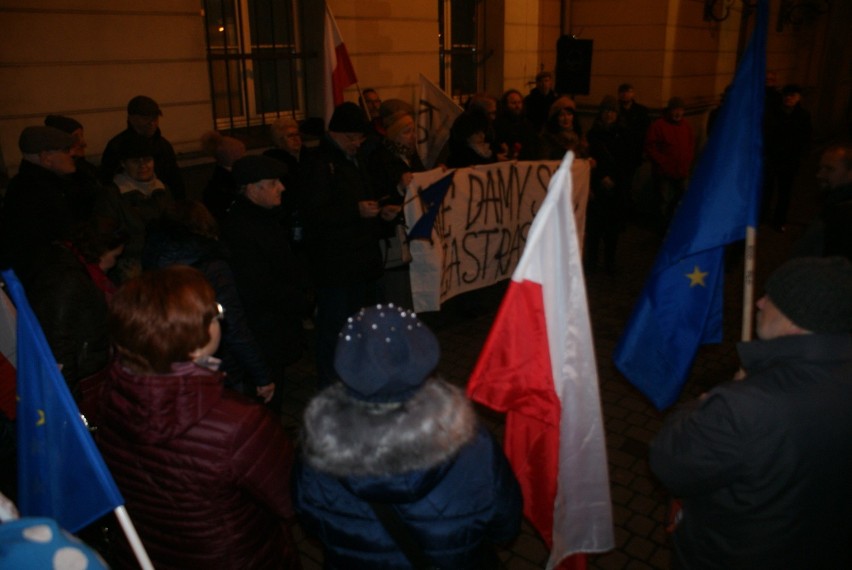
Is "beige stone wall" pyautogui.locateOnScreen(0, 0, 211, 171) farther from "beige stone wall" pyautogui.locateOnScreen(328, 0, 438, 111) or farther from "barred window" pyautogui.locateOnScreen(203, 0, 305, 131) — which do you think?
"beige stone wall" pyautogui.locateOnScreen(328, 0, 438, 111)

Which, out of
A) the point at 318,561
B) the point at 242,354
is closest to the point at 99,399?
the point at 242,354

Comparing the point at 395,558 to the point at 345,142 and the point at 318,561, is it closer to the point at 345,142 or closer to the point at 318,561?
the point at 318,561

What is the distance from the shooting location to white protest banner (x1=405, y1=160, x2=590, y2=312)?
543 cm

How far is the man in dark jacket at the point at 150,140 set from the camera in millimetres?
5473

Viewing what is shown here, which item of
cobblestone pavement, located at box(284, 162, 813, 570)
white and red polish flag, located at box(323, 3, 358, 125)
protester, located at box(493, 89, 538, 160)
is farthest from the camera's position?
protester, located at box(493, 89, 538, 160)

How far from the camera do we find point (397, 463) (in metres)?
1.64

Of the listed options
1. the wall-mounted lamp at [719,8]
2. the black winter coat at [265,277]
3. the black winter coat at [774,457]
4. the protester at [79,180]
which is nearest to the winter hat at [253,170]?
the black winter coat at [265,277]

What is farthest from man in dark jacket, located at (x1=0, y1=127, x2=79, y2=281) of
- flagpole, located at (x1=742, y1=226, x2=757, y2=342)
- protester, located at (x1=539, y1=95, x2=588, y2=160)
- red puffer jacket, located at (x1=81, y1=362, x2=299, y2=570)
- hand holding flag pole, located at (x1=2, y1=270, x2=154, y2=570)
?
protester, located at (x1=539, y1=95, x2=588, y2=160)

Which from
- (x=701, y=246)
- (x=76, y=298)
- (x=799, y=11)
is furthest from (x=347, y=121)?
(x=799, y=11)

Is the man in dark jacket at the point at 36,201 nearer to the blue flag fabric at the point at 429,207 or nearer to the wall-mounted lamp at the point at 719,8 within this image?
the blue flag fabric at the point at 429,207

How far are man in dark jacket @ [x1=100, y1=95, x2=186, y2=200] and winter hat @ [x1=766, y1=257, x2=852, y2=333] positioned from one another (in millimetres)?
4871

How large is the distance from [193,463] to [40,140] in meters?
3.25

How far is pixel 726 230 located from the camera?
8.95 ft

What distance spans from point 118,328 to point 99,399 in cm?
26
